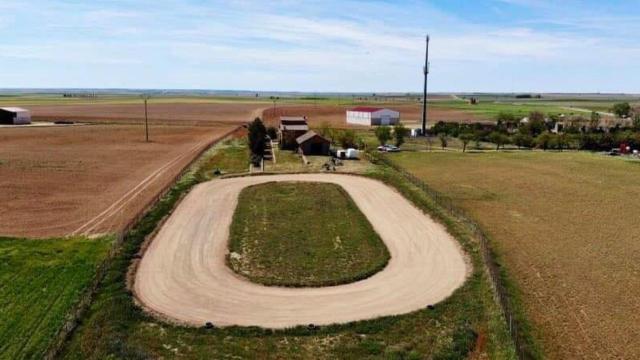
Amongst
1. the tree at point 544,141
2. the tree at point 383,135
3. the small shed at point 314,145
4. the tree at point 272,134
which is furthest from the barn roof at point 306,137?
the tree at point 544,141

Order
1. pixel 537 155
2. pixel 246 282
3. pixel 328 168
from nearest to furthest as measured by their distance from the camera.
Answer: pixel 246 282 → pixel 328 168 → pixel 537 155

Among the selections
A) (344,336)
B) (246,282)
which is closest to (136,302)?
(246,282)

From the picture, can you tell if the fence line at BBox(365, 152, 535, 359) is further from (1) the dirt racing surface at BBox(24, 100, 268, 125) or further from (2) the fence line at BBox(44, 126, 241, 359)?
(1) the dirt racing surface at BBox(24, 100, 268, 125)

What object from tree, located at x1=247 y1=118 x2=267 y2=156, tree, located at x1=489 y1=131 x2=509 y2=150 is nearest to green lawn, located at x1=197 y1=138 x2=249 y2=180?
tree, located at x1=247 y1=118 x2=267 y2=156

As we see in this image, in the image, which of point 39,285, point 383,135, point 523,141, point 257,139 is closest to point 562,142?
point 523,141

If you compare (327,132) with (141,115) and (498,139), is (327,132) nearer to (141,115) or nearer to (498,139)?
(498,139)

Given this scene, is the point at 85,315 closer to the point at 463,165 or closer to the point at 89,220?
the point at 89,220
